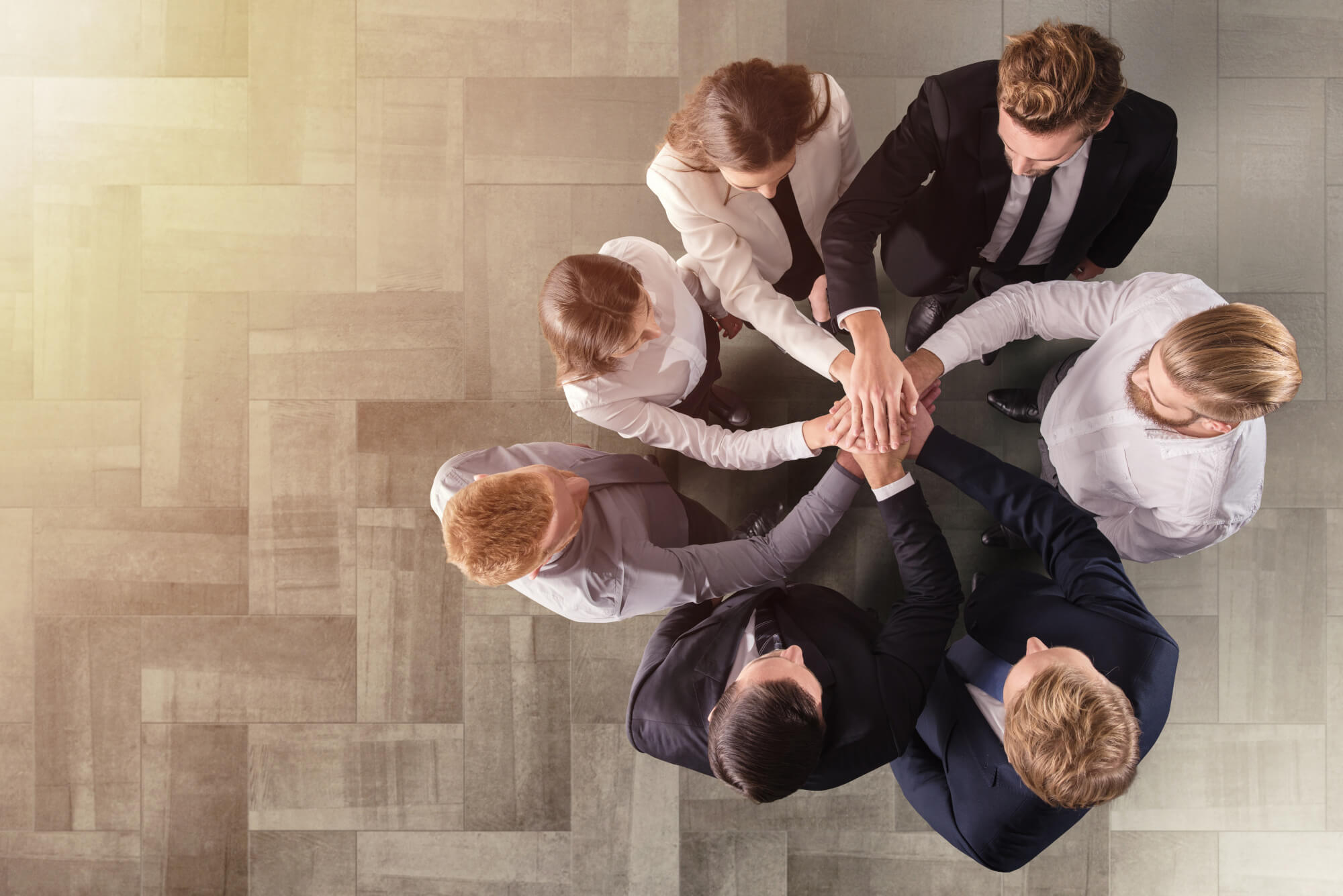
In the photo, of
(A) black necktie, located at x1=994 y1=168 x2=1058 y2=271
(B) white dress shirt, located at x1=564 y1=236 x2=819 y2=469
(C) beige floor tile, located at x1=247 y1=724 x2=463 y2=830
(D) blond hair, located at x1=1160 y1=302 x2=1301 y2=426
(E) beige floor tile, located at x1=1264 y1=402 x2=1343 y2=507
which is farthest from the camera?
(C) beige floor tile, located at x1=247 y1=724 x2=463 y2=830

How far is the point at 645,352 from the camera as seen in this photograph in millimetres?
2037

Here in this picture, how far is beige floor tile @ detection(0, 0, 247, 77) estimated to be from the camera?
2.93 metres

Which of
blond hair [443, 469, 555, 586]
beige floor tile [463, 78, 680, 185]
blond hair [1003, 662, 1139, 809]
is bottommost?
blond hair [1003, 662, 1139, 809]

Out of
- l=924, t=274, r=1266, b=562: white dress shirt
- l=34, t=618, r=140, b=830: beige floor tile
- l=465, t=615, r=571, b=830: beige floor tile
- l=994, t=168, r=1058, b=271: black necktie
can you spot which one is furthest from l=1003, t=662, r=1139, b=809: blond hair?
l=34, t=618, r=140, b=830: beige floor tile

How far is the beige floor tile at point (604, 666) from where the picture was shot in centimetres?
287

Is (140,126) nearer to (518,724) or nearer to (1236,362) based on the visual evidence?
(518,724)

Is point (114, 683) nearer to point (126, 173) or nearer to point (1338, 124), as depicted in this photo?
point (126, 173)

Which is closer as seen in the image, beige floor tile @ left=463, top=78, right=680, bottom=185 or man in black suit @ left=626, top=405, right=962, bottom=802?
man in black suit @ left=626, top=405, right=962, bottom=802

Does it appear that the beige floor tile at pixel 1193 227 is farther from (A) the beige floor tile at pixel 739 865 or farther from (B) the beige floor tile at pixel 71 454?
(B) the beige floor tile at pixel 71 454

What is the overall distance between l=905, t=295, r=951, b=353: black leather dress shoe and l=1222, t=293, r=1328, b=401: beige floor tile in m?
1.23

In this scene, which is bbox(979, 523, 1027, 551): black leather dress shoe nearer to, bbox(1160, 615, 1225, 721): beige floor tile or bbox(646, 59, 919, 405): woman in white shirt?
bbox(1160, 615, 1225, 721): beige floor tile

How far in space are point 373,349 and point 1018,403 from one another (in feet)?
8.69

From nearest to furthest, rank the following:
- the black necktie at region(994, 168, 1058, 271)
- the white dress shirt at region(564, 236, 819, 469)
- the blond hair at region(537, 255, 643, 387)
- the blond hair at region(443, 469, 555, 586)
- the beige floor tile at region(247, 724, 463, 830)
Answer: the blond hair at region(443, 469, 555, 586) → the blond hair at region(537, 255, 643, 387) → the black necktie at region(994, 168, 1058, 271) → the white dress shirt at region(564, 236, 819, 469) → the beige floor tile at region(247, 724, 463, 830)

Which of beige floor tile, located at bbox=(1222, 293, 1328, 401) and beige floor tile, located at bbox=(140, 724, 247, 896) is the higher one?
beige floor tile, located at bbox=(1222, 293, 1328, 401)
